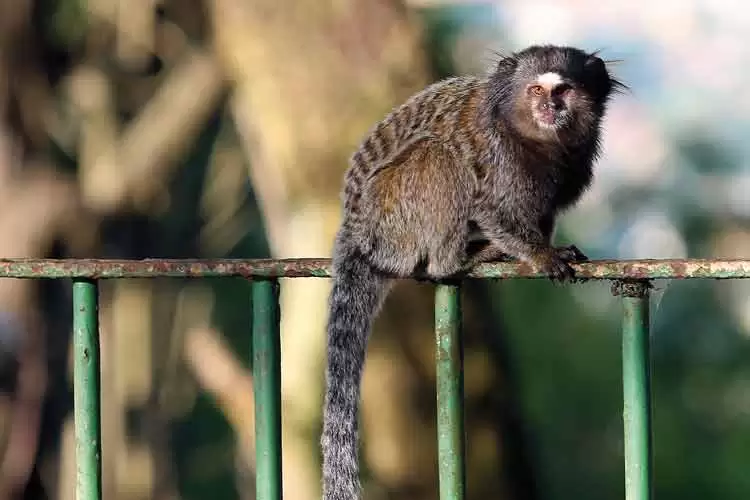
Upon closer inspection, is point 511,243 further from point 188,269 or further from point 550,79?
point 188,269

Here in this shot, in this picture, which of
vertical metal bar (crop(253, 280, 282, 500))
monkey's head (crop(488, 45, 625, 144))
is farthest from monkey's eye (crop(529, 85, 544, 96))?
vertical metal bar (crop(253, 280, 282, 500))

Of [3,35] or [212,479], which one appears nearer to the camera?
[3,35]

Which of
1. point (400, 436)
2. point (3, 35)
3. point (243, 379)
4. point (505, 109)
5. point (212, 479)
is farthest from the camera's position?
point (212, 479)

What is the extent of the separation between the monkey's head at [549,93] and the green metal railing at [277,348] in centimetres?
99

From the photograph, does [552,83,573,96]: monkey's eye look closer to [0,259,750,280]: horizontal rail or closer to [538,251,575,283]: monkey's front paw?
[538,251,575,283]: monkey's front paw

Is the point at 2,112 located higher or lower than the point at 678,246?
higher

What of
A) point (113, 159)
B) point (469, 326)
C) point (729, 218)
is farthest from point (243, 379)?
point (729, 218)

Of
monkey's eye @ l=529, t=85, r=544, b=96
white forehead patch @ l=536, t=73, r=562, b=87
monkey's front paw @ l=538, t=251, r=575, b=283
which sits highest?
white forehead patch @ l=536, t=73, r=562, b=87

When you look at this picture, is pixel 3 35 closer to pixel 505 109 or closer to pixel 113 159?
pixel 113 159

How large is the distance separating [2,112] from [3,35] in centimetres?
40

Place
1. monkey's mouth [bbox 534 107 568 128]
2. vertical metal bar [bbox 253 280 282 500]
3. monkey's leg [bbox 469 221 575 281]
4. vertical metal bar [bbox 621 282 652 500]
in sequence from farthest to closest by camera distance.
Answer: monkey's mouth [bbox 534 107 568 128] < monkey's leg [bbox 469 221 575 281] < vertical metal bar [bbox 253 280 282 500] < vertical metal bar [bbox 621 282 652 500]

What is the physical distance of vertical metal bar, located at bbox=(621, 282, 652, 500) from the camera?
1.46 m

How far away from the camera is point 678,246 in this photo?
6090 millimetres

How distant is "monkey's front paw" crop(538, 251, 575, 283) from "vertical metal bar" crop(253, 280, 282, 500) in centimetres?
46
